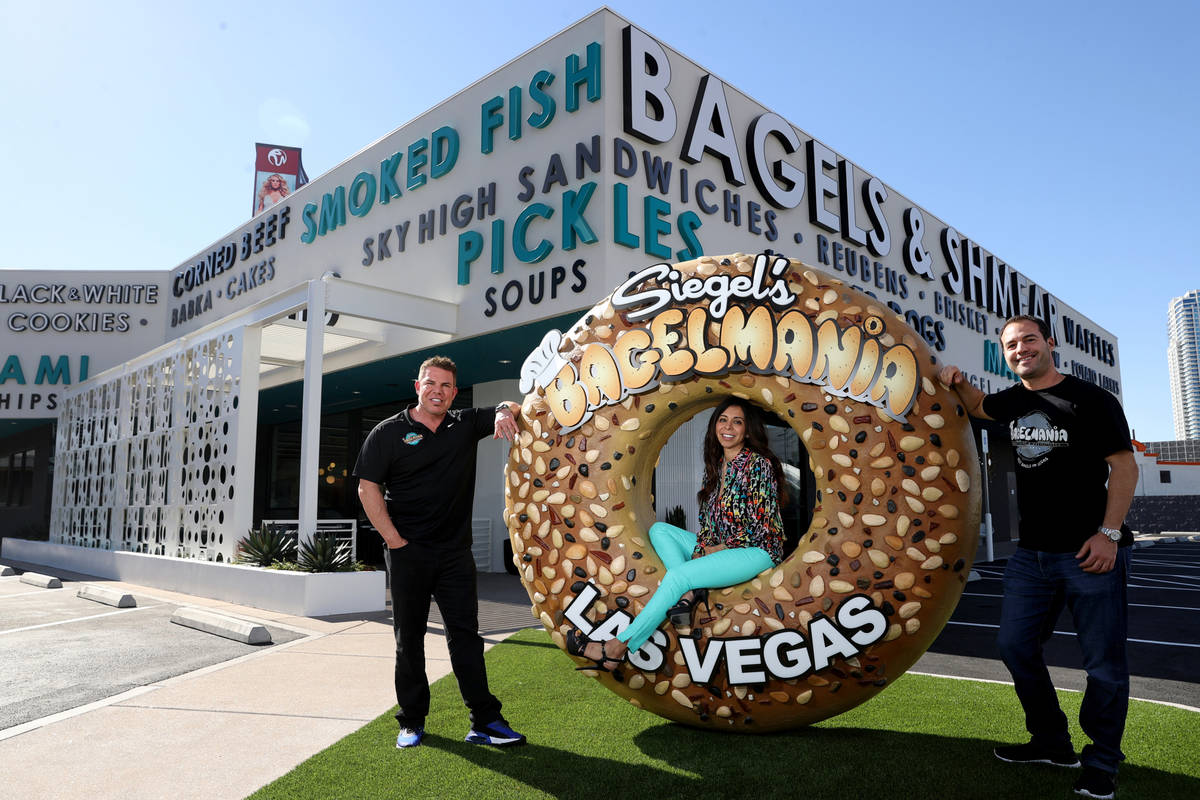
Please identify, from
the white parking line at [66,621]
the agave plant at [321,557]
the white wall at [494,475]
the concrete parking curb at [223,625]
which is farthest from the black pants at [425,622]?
the white wall at [494,475]

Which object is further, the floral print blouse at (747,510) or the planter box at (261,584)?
the planter box at (261,584)

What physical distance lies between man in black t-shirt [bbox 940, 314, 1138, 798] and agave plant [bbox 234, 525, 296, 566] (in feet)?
26.7

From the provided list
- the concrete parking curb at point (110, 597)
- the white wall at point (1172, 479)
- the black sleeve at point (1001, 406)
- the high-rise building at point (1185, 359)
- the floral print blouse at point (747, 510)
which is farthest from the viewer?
the high-rise building at point (1185, 359)

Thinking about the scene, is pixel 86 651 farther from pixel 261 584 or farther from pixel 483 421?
pixel 483 421

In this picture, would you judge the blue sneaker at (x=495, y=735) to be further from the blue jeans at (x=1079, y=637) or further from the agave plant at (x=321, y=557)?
the agave plant at (x=321, y=557)

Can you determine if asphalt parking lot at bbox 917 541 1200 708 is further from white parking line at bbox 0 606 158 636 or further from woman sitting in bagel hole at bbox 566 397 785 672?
white parking line at bbox 0 606 158 636

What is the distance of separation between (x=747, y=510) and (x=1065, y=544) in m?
1.27

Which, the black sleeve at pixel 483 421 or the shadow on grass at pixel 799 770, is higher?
the black sleeve at pixel 483 421

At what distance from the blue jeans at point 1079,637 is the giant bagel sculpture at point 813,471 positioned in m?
0.26

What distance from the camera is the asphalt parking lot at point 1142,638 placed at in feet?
17.0

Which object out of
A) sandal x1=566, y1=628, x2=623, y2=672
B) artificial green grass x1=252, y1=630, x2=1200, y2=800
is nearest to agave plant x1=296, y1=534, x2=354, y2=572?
artificial green grass x1=252, y1=630, x2=1200, y2=800

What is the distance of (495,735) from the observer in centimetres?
363

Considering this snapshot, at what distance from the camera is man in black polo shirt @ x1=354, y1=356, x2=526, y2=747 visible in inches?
146

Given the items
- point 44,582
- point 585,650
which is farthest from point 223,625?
point 44,582
